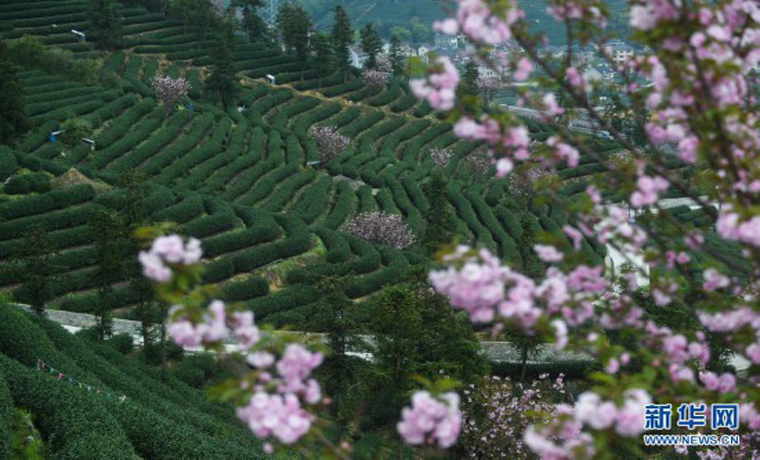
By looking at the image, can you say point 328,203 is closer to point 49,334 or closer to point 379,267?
point 379,267

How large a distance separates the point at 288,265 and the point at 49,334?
12659 mm

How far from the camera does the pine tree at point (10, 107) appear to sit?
3431 centimetres

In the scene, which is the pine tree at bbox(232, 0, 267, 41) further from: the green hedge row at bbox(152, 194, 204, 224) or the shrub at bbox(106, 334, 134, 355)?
the shrub at bbox(106, 334, 134, 355)

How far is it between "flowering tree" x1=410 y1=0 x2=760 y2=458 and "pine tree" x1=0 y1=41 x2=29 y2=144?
33033 mm

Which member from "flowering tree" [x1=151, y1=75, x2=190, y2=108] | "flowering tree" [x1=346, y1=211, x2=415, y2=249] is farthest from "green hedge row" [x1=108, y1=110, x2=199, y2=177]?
"flowering tree" [x1=346, y1=211, x2=415, y2=249]

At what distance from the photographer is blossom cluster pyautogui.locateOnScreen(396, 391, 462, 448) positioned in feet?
15.4

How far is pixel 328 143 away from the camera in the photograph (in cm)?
4691

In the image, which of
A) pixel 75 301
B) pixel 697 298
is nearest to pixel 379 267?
pixel 75 301

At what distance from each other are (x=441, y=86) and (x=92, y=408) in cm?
1012

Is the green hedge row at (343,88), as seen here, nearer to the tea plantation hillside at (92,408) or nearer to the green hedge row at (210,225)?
the green hedge row at (210,225)

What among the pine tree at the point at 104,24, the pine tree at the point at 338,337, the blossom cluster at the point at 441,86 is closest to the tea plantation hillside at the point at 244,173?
the pine tree at the point at 104,24

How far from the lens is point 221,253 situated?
30.2 m

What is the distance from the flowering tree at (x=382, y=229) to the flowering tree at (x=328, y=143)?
453 inches

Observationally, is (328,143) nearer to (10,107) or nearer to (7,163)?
(10,107)
